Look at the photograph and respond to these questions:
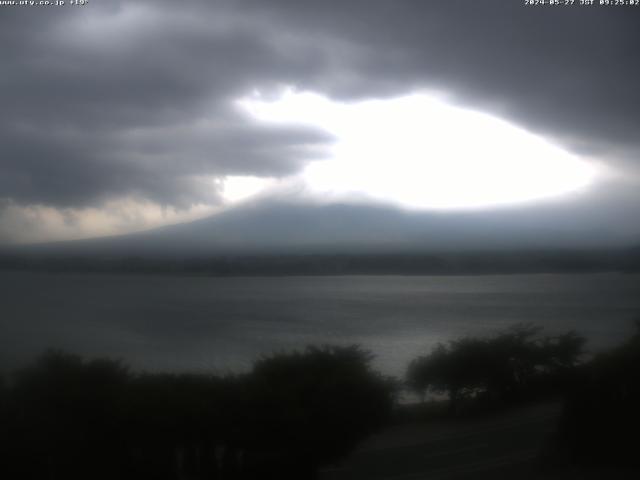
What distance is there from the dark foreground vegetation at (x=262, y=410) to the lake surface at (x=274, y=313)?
0.50 feet

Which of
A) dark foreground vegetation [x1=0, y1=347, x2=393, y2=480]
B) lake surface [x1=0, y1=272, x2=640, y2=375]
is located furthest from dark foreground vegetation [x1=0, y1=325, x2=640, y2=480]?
lake surface [x1=0, y1=272, x2=640, y2=375]

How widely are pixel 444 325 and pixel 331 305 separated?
109 centimetres

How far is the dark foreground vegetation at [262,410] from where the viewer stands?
466cm

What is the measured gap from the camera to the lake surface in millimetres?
5016

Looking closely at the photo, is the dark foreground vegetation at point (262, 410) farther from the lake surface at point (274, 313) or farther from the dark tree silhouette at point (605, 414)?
the lake surface at point (274, 313)

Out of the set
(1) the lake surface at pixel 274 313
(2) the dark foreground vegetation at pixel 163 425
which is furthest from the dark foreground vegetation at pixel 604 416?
(2) the dark foreground vegetation at pixel 163 425

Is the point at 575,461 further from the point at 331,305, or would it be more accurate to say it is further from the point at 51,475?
the point at 51,475

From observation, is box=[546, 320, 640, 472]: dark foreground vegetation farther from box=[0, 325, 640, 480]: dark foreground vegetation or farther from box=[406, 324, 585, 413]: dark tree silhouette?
box=[406, 324, 585, 413]: dark tree silhouette

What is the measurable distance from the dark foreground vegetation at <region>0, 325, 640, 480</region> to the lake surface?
153 millimetres

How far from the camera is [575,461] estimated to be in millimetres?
5320

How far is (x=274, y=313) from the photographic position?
5461mm

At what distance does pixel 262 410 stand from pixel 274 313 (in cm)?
94

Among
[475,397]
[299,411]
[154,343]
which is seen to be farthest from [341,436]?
[154,343]

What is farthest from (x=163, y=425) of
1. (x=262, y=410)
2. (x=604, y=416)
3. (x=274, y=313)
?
(x=604, y=416)
